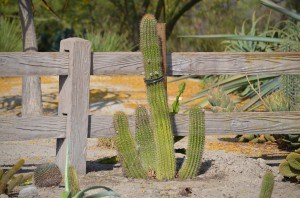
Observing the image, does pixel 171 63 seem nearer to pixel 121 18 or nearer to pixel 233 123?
pixel 233 123

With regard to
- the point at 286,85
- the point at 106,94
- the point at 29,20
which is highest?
the point at 29,20

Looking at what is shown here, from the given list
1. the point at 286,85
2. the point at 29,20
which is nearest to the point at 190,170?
the point at 286,85

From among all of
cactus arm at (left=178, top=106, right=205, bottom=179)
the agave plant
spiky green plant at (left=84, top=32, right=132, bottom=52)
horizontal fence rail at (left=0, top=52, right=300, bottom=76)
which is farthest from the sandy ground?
spiky green plant at (left=84, top=32, right=132, bottom=52)

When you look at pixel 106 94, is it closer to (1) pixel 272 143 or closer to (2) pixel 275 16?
(1) pixel 272 143

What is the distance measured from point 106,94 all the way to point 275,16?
30.4 ft

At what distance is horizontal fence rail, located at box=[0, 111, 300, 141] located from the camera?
20.9 feet

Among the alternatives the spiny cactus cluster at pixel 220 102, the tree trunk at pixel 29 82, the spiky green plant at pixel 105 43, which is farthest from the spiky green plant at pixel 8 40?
the spiny cactus cluster at pixel 220 102

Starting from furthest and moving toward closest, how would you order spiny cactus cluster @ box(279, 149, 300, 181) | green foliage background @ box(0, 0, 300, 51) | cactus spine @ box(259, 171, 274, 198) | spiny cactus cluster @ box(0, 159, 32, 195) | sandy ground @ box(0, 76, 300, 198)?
green foliage background @ box(0, 0, 300, 51), spiny cactus cluster @ box(279, 149, 300, 181), sandy ground @ box(0, 76, 300, 198), spiny cactus cluster @ box(0, 159, 32, 195), cactus spine @ box(259, 171, 274, 198)

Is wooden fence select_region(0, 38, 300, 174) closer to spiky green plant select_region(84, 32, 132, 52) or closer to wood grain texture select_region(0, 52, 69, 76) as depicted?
wood grain texture select_region(0, 52, 69, 76)

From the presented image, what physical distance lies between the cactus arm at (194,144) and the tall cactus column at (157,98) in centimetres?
14

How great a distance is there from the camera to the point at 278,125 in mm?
6965

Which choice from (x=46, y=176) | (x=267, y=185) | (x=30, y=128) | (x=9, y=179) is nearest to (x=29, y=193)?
(x=9, y=179)

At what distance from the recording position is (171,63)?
6.69 meters

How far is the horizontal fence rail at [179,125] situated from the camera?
6.37m
